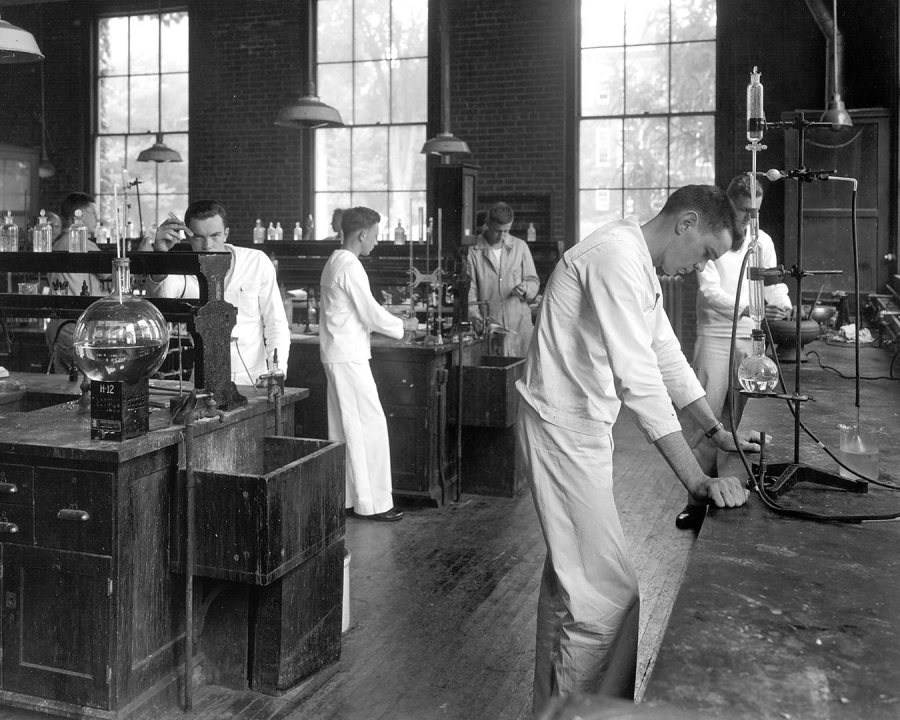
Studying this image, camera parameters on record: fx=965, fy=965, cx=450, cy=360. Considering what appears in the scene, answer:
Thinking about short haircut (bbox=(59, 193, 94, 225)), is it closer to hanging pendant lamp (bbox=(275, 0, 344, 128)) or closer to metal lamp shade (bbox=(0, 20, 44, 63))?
hanging pendant lamp (bbox=(275, 0, 344, 128))

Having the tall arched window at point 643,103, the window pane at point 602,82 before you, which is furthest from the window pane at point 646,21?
the window pane at point 602,82

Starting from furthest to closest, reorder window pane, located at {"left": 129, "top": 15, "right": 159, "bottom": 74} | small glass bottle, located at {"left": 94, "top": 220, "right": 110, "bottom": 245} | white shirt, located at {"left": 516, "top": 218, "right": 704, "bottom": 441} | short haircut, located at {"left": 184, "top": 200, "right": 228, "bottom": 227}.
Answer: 1. window pane, located at {"left": 129, "top": 15, "right": 159, "bottom": 74}
2. small glass bottle, located at {"left": 94, "top": 220, "right": 110, "bottom": 245}
3. short haircut, located at {"left": 184, "top": 200, "right": 228, "bottom": 227}
4. white shirt, located at {"left": 516, "top": 218, "right": 704, "bottom": 441}

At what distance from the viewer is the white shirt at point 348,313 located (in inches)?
193

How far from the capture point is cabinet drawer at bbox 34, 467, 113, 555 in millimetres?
2611

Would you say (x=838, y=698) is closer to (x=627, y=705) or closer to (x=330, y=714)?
(x=627, y=705)

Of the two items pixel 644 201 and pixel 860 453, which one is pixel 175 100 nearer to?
pixel 644 201

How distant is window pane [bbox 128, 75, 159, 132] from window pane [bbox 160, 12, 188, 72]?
0.25m

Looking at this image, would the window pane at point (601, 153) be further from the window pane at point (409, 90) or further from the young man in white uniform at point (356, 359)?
the young man in white uniform at point (356, 359)

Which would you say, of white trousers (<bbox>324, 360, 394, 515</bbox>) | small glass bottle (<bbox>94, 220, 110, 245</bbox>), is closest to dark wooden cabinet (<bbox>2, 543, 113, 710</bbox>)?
white trousers (<bbox>324, 360, 394, 515</bbox>)

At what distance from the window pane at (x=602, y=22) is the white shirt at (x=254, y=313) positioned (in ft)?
21.5

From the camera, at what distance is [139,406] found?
2709 mm

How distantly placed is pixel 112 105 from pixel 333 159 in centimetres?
294

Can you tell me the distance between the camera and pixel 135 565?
2.68m

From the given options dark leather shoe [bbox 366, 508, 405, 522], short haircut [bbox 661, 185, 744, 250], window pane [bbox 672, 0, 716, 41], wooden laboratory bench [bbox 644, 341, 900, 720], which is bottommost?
dark leather shoe [bbox 366, 508, 405, 522]
